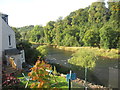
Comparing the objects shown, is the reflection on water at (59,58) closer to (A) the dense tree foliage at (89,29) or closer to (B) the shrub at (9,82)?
(A) the dense tree foliage at (89,29)

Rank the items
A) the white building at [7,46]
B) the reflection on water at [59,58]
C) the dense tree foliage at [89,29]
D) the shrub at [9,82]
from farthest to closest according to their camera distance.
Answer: the dense tree foliage at [89,29] < the reflection on water at [59,58] < the white building at [7,46] < the shrub at [9,82]

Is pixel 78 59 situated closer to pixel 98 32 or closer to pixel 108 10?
pixel 98 32

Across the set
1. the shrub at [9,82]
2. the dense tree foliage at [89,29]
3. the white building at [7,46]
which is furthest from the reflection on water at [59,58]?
the shrub at [9,82]

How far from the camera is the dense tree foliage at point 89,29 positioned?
39969 mm

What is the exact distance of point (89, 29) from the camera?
161 feet

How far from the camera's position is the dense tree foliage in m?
40.0

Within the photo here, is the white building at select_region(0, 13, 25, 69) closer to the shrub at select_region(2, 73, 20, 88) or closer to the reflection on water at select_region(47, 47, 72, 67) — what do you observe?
the shrub at select_region(2, 73, 20, 88)

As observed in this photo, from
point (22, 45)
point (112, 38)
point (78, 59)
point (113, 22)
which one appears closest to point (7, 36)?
point (22, 45)

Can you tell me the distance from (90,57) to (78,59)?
4.80 feet

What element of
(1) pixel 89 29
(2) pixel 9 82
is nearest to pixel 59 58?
(2) pixel 9 82

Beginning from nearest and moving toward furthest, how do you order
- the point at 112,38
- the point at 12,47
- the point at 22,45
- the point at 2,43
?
1. the point at 2,43
2. the point at 12,47
3. the point at 22,45
4. the point at 112,38

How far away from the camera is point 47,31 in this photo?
221 feet

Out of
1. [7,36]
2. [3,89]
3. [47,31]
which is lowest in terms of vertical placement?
[3,89]

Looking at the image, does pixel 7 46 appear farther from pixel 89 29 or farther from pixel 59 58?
pixel 89 29
